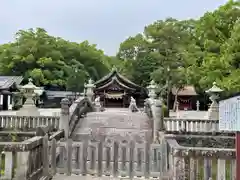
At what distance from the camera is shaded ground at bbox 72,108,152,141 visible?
13.5 meters

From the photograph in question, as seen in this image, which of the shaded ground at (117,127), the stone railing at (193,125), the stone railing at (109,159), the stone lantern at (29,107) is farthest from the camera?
the stone lantern at (29,107)

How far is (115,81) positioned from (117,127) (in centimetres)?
3061

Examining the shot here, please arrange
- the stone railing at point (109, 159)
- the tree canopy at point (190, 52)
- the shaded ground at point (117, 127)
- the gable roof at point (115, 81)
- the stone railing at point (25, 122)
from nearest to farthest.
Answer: the stone railing at point (109, 159) < the stone railing at point (25, 122) < the shaded ground at point (117, 127) < the tree canopy at point (190, 52) < the gable roof at point (115, 81)

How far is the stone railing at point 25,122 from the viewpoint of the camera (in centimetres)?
1325

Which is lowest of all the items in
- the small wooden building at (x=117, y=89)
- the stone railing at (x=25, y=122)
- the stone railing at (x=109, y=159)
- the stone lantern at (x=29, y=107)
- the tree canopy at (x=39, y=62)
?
the stone railing at (x=109, y=159)

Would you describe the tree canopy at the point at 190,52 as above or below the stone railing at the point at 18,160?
above

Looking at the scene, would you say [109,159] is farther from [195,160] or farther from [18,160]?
[195,160]

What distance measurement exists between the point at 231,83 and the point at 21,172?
1310 cm

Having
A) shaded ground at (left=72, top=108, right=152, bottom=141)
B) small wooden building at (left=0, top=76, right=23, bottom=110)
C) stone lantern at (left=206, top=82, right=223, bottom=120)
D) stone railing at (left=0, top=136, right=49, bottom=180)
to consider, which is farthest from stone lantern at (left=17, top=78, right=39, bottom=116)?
small wooden building at (left=0, top=76, right=23, bottom=110)

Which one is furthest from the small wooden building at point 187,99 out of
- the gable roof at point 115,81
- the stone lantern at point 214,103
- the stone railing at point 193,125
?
the stone railing at point 193,125

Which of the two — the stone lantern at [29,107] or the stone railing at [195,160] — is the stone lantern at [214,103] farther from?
the stone railing at [195,160]

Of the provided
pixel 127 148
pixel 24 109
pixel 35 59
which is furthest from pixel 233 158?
A: pixel 35 59

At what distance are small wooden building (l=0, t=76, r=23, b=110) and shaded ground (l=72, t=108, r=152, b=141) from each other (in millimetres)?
25140

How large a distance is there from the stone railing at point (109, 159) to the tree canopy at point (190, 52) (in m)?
9.38
